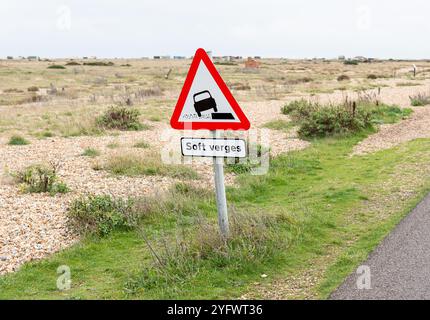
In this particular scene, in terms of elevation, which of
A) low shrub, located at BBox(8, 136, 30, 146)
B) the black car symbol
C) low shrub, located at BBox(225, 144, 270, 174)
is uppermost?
the black car symbol

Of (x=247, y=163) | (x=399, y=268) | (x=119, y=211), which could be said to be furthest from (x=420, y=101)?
(x=399, y=268)

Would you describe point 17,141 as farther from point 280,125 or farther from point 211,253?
point 211,253

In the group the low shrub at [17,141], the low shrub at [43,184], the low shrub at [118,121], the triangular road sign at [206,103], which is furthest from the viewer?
the low shrub at [118,121]

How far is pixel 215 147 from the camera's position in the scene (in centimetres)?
581

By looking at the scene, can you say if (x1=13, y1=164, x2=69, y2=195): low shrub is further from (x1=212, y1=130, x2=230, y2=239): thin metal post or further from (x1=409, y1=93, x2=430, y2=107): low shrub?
(x1=409, y1=93, x2=430, y2=107): low shrub

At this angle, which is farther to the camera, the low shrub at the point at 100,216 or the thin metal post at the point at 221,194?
the low shrub at the point at 100,216

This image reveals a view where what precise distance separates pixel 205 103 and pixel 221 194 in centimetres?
110

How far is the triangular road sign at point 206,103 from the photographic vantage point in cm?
569

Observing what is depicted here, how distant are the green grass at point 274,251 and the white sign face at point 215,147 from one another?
44.0 inches

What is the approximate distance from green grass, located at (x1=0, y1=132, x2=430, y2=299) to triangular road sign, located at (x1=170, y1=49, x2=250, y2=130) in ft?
4.77

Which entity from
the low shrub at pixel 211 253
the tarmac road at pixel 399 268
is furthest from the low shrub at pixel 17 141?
the tarmac road at pixel 399 268

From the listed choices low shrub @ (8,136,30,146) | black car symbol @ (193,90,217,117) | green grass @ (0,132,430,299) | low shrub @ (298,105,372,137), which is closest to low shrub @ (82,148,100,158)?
low shrub @ (8,136,30,146)

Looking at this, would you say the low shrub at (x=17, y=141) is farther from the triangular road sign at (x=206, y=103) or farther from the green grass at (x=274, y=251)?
the triangular road sign at (x=206, y=103)

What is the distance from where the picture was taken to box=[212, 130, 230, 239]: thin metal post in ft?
19.5
